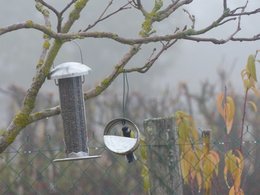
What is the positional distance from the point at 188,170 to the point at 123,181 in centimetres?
128

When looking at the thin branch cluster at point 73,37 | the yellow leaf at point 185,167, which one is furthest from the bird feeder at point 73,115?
the yellow leaf at point 185,167

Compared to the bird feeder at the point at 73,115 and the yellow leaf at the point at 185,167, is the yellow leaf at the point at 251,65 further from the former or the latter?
the bird feeder at the point at 73,115

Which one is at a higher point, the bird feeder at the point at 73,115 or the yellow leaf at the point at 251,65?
the yellow leaf at the point at 251,65

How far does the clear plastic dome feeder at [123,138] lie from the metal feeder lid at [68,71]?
0.33 meters

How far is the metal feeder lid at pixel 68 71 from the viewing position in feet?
7.42

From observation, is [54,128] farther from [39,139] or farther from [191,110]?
[191,110]

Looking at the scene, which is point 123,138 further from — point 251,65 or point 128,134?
point 251,65

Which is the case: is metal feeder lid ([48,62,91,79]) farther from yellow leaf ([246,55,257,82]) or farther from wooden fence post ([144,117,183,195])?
yellow leaf ([246,55,257,82])

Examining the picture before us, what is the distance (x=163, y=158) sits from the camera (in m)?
2.81

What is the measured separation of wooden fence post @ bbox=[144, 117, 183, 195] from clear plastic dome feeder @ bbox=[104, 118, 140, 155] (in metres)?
0.25

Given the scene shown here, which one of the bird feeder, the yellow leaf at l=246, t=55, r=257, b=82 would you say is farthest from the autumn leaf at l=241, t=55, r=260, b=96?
the bird feeder

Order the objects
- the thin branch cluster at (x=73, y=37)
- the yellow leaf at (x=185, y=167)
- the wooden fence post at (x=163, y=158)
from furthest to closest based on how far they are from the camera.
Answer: the yellow leaf at (x=185, y=167), the wooden fence post at (x=163, y=158), the thin branch cluster at (x=73, y=37)

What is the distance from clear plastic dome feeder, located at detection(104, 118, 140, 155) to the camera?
99.3 inches

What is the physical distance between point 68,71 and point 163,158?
0.69 m
